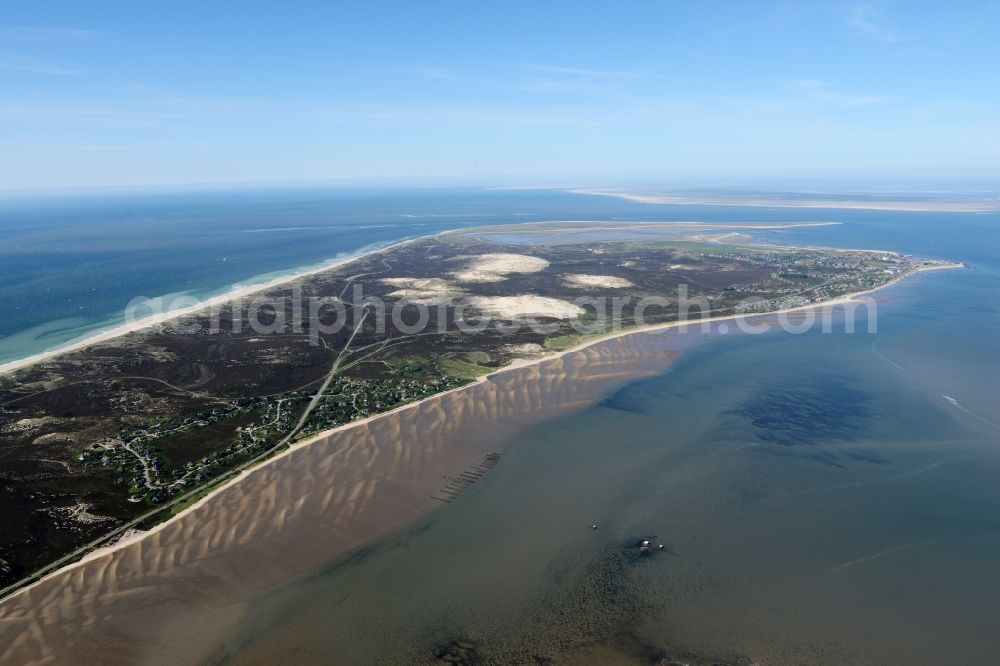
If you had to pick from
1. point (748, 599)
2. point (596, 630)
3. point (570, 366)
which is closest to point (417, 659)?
Answer: point (596, 630)

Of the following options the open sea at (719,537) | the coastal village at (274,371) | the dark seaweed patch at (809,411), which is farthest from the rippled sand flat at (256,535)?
the dark seaweed patch at (809,411)

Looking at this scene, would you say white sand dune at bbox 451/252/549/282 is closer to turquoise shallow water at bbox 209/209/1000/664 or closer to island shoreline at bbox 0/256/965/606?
island shoreline at bbox 0/256/965/606

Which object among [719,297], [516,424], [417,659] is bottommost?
[417,659]

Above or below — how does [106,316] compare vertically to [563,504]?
above

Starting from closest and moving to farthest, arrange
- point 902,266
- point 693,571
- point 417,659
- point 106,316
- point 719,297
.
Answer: point 417,659, point 693,571, point 106,316, point 719,297, point 902,266

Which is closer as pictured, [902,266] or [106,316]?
[106,316]

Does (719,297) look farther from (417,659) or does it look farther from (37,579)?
(37,579)

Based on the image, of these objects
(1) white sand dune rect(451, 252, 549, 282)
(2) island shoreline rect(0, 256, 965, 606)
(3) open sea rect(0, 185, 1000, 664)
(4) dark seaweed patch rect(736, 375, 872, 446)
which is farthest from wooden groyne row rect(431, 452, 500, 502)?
(1) white sand dune rect(451, 252, 549, 282)

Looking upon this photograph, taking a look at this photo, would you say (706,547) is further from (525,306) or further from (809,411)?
(525,306)
